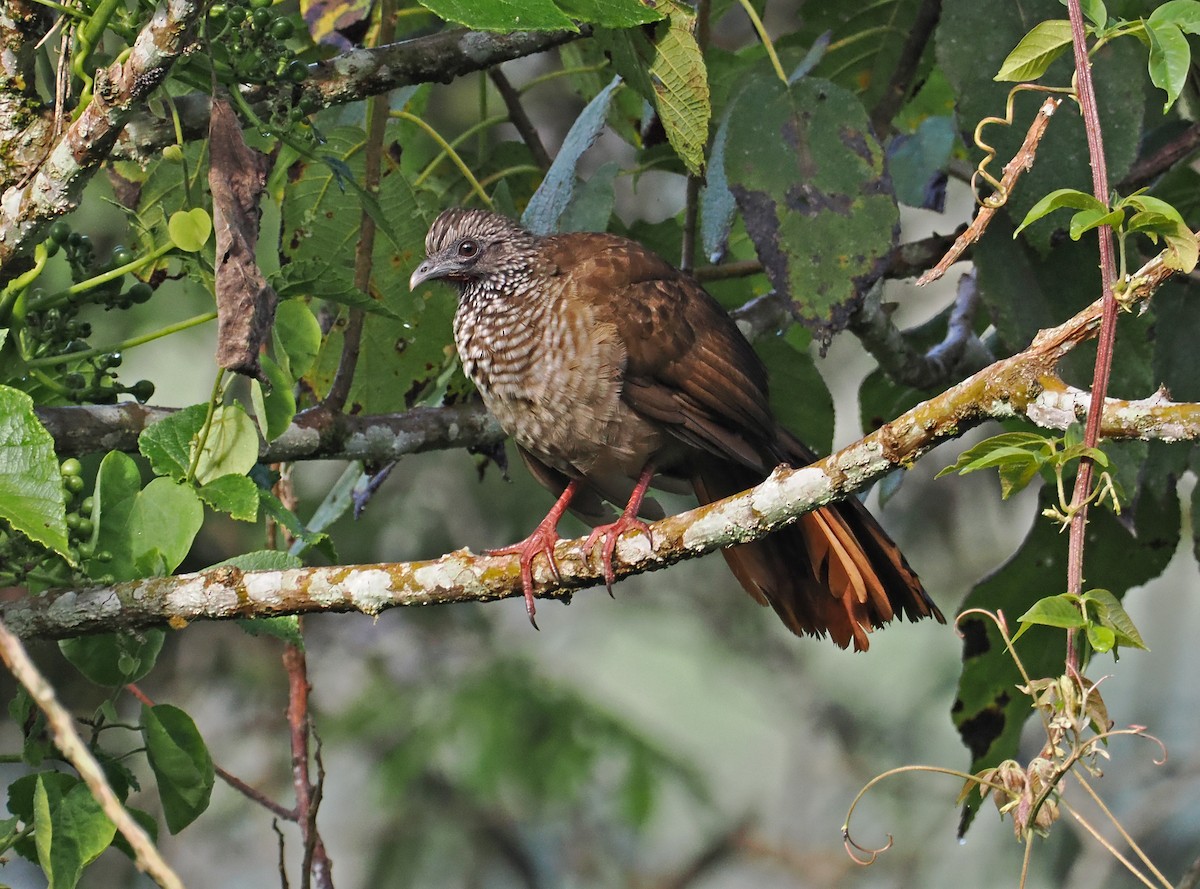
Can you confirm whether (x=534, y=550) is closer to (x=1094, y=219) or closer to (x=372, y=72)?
(x=372, y=72)

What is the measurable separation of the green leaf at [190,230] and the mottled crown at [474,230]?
4.81ft

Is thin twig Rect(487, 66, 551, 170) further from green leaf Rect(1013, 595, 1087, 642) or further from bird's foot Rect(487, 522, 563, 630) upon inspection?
green leaf Rect(1013, 595, 1087, 642)

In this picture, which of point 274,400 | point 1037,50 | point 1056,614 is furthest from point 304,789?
point 1037,50

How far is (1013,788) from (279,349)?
1.44 m

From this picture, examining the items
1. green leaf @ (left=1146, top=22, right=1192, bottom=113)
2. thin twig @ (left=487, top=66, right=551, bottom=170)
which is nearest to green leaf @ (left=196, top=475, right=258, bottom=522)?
green leaf @ (left=1146, top=22, right=1192, bottom=113)

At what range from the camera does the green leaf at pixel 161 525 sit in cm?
248

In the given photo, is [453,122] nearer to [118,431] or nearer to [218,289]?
[118,431]

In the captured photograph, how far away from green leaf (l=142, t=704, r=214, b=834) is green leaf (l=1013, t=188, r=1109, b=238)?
1700 mm

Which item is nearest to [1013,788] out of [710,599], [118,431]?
[118,431]

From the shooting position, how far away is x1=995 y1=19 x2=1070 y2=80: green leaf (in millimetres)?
2096

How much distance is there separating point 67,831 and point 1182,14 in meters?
2.19

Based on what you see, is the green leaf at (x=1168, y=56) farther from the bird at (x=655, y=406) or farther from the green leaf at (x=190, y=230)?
the green leaf at (x=190, y=230)

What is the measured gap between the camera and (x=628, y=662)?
23.2 feet

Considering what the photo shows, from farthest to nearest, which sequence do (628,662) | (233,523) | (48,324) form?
(628,662) → (233,523) → (48,324)
